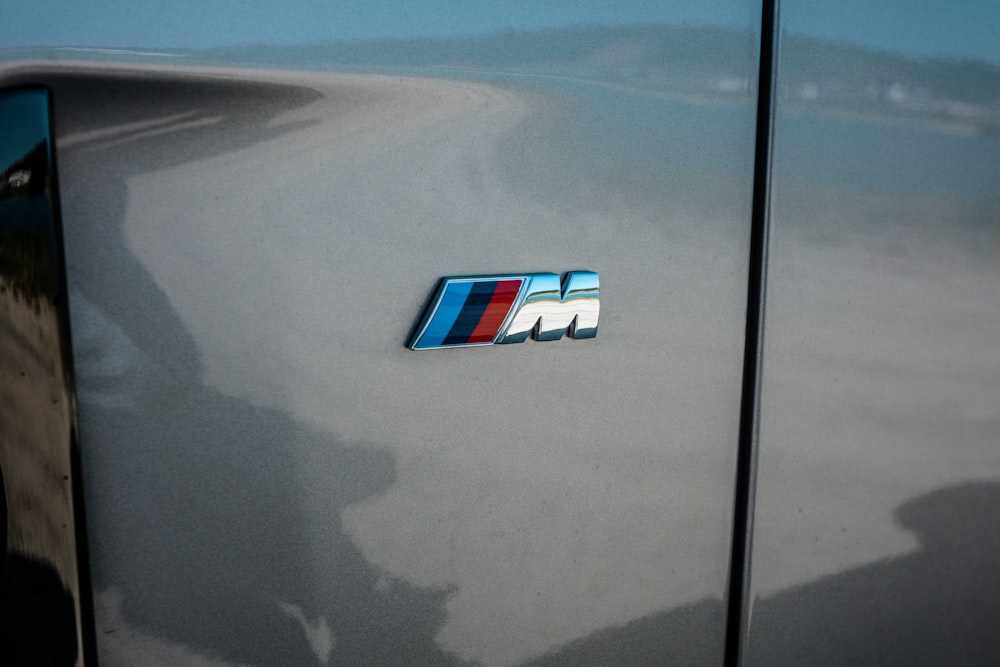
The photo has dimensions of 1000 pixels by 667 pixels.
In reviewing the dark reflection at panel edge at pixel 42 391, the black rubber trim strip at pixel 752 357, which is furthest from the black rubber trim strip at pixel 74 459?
the black rubber trim strip at pixel 752 357

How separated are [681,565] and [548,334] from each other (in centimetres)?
39

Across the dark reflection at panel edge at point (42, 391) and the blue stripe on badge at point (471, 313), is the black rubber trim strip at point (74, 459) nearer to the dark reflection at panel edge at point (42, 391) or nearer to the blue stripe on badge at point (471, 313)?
the dark reflection at panel edge at point (42, 391)

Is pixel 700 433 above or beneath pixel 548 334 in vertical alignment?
beneath

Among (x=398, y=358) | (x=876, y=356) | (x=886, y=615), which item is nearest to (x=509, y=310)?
(x=398, y=358)

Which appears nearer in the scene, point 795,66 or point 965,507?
point 795,66

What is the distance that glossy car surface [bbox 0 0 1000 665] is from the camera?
2.42 feet

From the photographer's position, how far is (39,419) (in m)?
0.70

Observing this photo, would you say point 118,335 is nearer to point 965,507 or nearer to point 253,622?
point 253,622

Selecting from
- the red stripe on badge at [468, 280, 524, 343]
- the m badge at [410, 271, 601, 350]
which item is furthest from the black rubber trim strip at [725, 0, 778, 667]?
the red stripe on badge at [468, 280, 524, 343]

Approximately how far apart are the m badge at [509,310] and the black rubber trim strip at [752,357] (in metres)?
0.26

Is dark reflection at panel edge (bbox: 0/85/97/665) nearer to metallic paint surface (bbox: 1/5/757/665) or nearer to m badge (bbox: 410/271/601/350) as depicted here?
metallic paint surface (bbox: 1/5/757/665)

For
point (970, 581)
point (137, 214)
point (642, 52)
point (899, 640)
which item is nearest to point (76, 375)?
point (137, 214)

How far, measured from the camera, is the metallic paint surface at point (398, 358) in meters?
0.74

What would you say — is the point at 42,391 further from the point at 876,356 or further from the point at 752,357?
the point at 876,356
